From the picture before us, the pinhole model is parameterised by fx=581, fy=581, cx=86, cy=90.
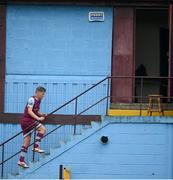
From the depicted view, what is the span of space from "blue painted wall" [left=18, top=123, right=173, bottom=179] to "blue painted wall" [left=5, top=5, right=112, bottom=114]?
76.5 inches

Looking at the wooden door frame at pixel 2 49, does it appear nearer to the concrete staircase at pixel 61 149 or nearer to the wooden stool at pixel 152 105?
the concrete staircase at pixel 61 149

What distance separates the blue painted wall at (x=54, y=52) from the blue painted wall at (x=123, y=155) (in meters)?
1.94

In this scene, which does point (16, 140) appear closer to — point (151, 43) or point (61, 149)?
point (61, 149)

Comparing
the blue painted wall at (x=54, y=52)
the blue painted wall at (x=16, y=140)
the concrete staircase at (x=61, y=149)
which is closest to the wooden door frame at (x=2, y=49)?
the blue painted wall at (x=54, y=52)

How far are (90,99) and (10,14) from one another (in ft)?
9.44

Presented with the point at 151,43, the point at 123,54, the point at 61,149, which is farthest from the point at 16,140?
the point at 151,43

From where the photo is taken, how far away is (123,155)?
12273mm

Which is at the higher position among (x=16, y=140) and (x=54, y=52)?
(x=54, y=52)

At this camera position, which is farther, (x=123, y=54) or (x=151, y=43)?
(x=151, y=43)

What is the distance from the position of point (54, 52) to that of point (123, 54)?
1679 millimetres

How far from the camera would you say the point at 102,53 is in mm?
14078

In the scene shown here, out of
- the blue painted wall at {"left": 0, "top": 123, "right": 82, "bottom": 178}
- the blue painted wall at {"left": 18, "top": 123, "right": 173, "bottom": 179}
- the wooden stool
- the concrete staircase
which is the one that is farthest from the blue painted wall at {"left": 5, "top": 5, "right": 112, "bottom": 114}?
the blue painted wall at {"left": 18, "top": 123, "right": 173, "bottom": 179}

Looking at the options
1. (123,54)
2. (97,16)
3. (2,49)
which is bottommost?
(123,54)

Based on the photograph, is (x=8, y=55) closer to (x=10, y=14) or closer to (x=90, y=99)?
(x=10, y=14)
